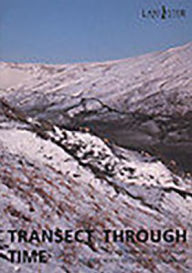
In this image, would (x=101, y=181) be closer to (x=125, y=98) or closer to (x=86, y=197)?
(x=86, y=197)

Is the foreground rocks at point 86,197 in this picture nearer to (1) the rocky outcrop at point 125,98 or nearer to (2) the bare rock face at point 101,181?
(2) the bare rock face at point 101,181

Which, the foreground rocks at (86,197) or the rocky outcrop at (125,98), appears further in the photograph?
the rocky outcrop at (125,98)

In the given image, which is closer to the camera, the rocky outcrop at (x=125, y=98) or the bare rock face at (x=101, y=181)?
the bare rock face at (x=101, y=181)

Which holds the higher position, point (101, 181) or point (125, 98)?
point (125, 98)

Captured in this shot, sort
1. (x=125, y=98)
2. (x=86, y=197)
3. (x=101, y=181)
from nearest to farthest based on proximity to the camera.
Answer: (x=86, y=197) < (x=101, y=181) < (x=125, y=98)

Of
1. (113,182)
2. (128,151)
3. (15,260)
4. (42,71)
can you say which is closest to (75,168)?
(113,182)

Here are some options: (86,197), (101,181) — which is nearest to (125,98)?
(101,181)

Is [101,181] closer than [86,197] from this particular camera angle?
No

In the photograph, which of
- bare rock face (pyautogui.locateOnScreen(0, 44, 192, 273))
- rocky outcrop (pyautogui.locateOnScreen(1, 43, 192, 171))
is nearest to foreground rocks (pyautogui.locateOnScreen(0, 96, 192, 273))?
bare rock face (pyautogui.locateOnScreen(0, 44, 192, 273))

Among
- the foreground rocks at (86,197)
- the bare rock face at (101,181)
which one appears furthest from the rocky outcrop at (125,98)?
the foreground rocks at (86,197)

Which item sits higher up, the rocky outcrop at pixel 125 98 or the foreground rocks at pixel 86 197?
the rocky outcrop at pixel 125 98
